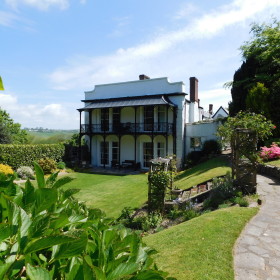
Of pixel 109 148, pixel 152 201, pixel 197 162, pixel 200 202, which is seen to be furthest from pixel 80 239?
pixel 109 148

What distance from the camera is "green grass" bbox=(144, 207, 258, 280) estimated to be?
3742 mm

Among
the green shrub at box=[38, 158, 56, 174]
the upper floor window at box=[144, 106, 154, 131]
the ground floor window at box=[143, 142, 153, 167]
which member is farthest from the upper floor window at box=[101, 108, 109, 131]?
the green shrub at box=[38, 158, 56, 174]

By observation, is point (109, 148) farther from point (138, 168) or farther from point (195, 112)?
point (195, 112)

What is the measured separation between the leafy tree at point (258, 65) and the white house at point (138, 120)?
3.70 m

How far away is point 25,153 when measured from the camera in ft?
60.6

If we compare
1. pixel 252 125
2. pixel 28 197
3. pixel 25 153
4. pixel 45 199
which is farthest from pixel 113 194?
pixel 45 199

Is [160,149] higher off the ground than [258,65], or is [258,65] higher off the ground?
[258,65]

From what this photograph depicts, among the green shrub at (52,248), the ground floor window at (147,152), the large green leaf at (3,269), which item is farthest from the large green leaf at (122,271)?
the ground floor window at (147,152)

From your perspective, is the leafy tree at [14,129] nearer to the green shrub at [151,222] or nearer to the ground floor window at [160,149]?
the ground floor window at [160,149]

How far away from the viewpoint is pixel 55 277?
3.17ft

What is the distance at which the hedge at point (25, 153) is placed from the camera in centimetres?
1753

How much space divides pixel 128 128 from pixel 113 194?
1002cm

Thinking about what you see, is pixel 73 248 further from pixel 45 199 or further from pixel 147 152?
pixel 147 152

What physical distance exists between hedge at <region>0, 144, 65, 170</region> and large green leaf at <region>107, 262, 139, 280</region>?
17617 mm
